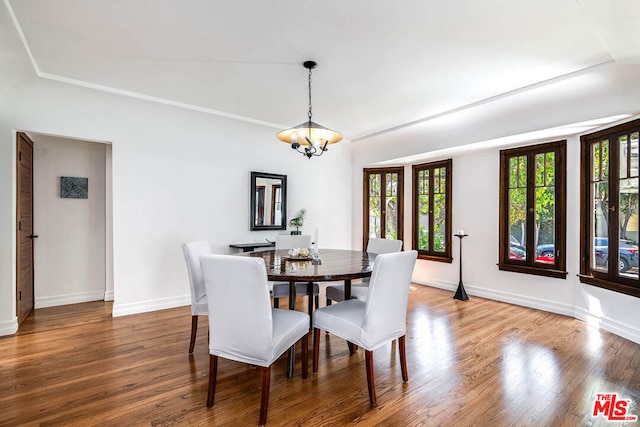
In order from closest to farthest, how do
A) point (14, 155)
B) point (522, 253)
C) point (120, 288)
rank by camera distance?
point (14, 155), point (120, 288), point (522, 253)

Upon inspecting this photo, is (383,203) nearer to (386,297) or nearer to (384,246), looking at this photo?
(384,246)

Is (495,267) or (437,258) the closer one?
(495,267)

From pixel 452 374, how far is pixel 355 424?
0.95 m

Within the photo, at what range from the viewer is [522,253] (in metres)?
4.17

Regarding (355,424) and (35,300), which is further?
(35,300)

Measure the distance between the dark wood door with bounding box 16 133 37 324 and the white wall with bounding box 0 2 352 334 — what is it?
194mm

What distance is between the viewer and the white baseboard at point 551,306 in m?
3.00

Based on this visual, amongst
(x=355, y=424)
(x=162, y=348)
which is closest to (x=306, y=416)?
(x=355, y=424)

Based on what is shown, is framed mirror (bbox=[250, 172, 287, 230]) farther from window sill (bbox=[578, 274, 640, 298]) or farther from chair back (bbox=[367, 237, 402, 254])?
window sill (bbox=[578, 274, 640, 298])

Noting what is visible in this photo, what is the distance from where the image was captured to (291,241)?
12.6 feet

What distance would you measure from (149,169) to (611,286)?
5.18 meters

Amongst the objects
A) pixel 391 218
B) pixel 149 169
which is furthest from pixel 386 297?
pixel 391 218

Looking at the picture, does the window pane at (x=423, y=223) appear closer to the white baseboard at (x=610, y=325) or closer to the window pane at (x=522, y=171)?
the window pane at (x=522, y=171)

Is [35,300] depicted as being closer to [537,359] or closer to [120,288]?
[120,288]
